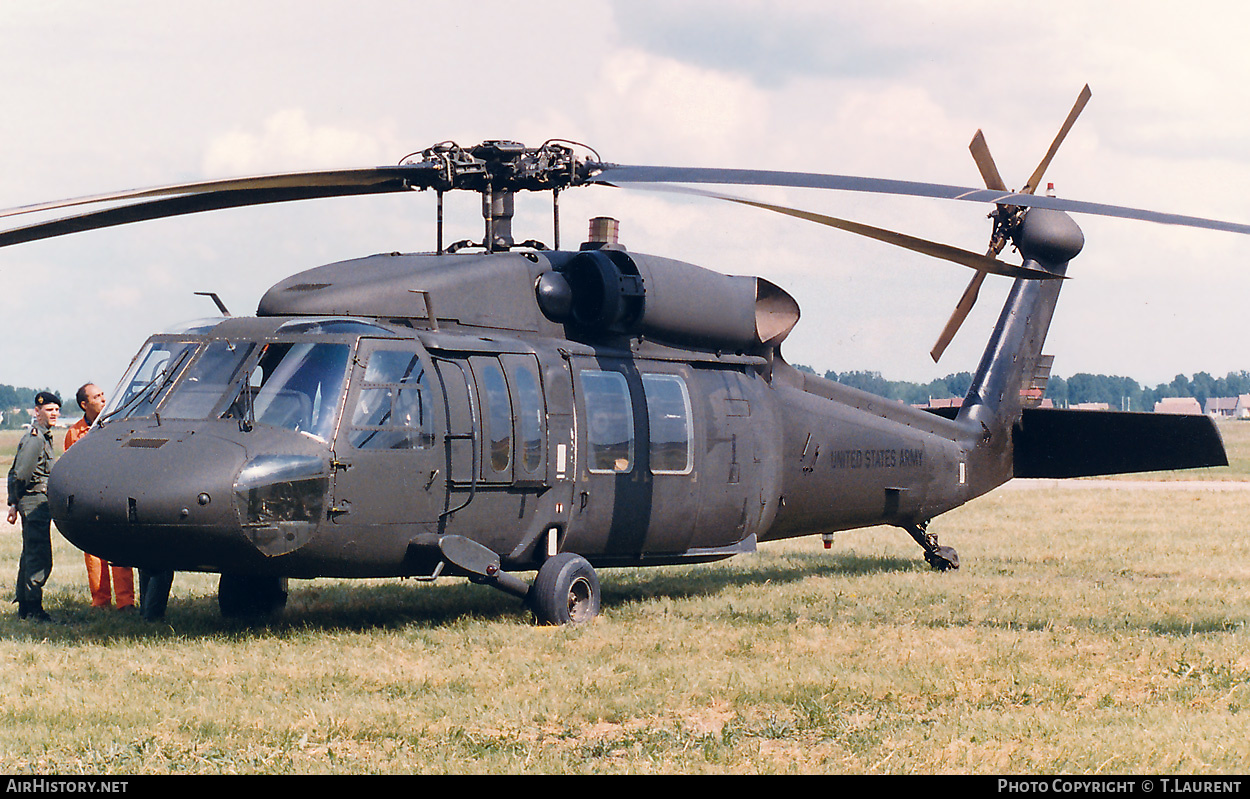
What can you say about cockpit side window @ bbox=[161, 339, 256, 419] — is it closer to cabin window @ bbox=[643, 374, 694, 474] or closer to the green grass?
the green grass

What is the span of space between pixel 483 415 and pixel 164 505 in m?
2.72

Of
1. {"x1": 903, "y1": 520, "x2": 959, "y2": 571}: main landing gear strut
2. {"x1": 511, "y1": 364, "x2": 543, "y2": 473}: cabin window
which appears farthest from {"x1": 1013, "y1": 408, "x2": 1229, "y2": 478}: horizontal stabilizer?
{"x1": 511, "y1": 364, "x2": 543, "y2": 473}: cabin window

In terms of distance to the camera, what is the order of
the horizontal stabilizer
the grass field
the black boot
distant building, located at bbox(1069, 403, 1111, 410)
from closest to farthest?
1. the grass field
2. the black boot
3. the horizontal stabilizer
4. distant building, located at bbox(1069, 403, 1111, 410)

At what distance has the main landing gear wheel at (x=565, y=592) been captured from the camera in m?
11.4

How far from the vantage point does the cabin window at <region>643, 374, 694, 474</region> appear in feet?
42.3

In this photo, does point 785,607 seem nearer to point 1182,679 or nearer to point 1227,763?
point 1182,679

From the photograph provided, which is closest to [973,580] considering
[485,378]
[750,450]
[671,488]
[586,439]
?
[750,450]

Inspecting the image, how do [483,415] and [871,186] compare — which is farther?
[483,415]

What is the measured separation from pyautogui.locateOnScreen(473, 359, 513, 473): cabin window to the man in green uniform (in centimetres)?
407

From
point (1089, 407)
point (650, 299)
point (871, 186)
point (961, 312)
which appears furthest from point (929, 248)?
point (1089, 407)

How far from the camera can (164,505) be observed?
9.70 metres

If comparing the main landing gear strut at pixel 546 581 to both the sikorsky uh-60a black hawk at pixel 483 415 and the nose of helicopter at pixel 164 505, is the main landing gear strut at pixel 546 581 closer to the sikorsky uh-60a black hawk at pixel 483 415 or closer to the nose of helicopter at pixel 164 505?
the sikorsky uh-60a black hawk at pixel 483 415

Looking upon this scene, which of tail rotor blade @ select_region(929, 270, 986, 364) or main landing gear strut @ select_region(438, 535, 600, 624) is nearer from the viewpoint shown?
main landing gear strut @ select_region(438, 535, 600, 624)

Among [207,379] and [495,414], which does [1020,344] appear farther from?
[207,379]
